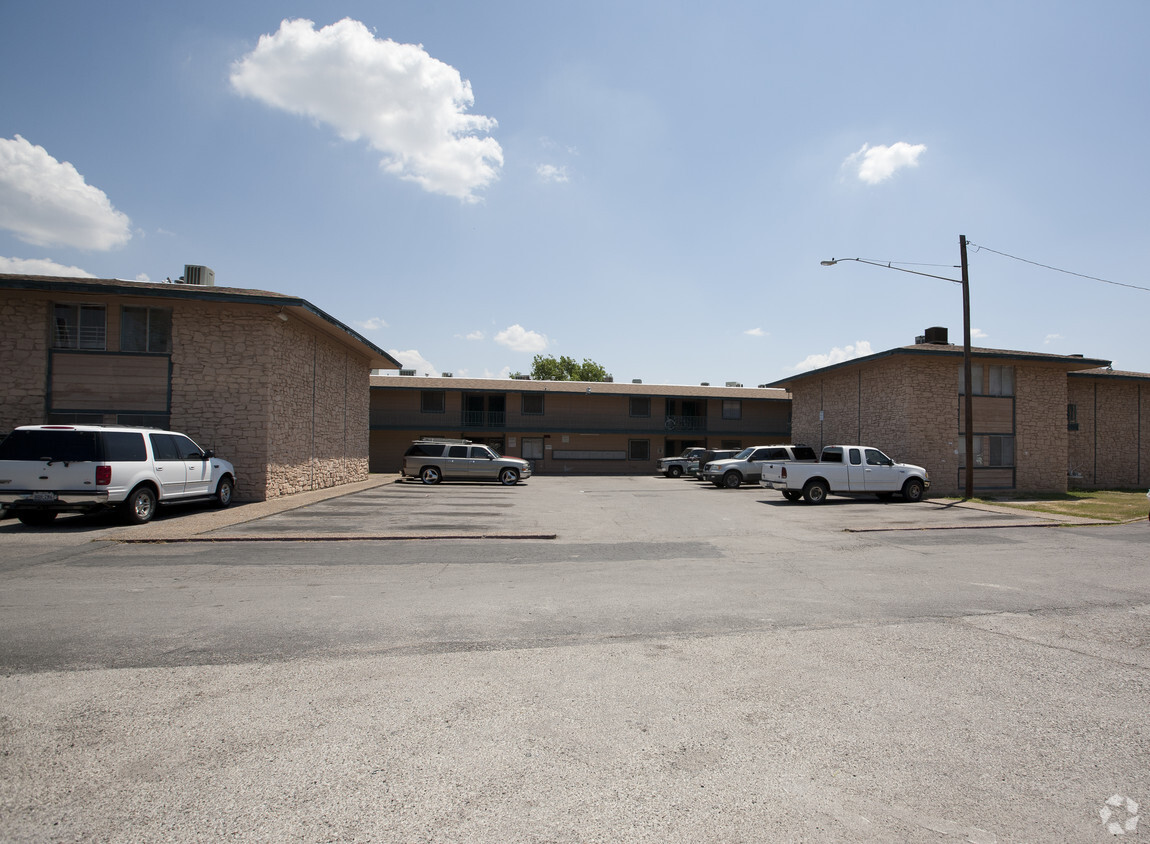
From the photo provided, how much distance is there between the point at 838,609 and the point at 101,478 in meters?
12.1

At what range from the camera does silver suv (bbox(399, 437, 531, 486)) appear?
2578 centimetres

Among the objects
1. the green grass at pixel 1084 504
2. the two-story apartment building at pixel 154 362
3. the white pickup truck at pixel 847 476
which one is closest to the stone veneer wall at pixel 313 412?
the two-story apartment building at pixel 154 362

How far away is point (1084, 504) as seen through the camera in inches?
741

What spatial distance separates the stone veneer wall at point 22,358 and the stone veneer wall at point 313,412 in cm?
565

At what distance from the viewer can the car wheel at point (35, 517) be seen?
451 inches

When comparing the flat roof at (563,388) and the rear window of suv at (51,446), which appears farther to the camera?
the flat roof at (563,388)

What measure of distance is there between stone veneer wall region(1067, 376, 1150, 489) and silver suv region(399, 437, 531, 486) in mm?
24932

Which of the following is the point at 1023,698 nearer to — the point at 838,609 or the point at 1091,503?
the point at 838,609

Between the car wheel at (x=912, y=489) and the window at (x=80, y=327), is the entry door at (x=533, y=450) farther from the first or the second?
the window at (x=80, y=327)

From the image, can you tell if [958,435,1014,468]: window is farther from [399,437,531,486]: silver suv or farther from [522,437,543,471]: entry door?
[522,437,543,471]: entry door

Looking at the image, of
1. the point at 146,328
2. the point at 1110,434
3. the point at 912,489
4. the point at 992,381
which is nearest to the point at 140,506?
the point at 146,328

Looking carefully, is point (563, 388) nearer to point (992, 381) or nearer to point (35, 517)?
point (992, 381)

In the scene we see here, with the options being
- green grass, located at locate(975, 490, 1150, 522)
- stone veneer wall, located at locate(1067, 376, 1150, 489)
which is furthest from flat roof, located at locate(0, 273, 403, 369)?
stone veneer wall, located at locate(1067, 376, 1150, 489)

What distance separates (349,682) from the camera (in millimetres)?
4172
